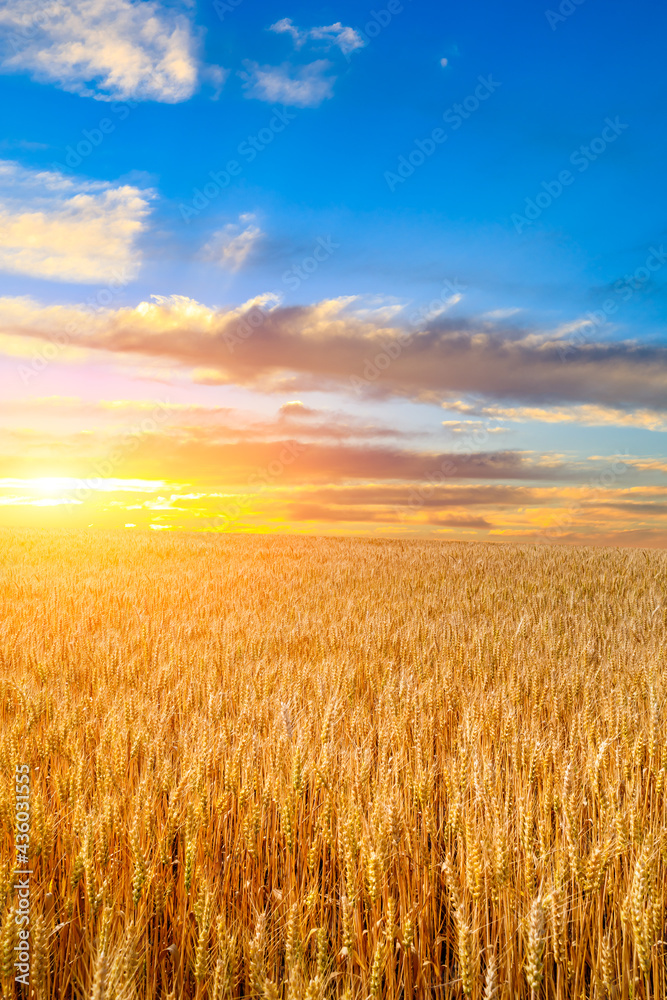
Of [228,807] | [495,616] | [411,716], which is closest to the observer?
[228,807]

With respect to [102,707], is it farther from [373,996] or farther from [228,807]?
[373,996]

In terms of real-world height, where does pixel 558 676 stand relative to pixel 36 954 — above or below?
below

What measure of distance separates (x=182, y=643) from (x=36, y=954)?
4800 mm

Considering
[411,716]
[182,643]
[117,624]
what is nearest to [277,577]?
[117,624]

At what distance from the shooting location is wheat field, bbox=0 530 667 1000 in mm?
2039

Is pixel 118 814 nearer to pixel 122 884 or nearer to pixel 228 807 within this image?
pixel 122 884

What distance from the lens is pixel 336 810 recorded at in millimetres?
3010

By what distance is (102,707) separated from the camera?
4641 millimetres

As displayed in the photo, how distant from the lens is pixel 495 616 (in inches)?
328

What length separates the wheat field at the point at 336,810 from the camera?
204 cm

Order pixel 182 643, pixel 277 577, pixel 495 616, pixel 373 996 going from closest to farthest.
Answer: pixel 373 996 < pixel 182 643 < pixel 495 616 < pixel 277 577

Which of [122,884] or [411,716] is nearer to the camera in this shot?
[122,884]

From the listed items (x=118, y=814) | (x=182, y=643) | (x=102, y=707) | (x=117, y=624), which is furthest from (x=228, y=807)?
(x=117, y=624)

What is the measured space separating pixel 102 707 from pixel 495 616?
215 inches
